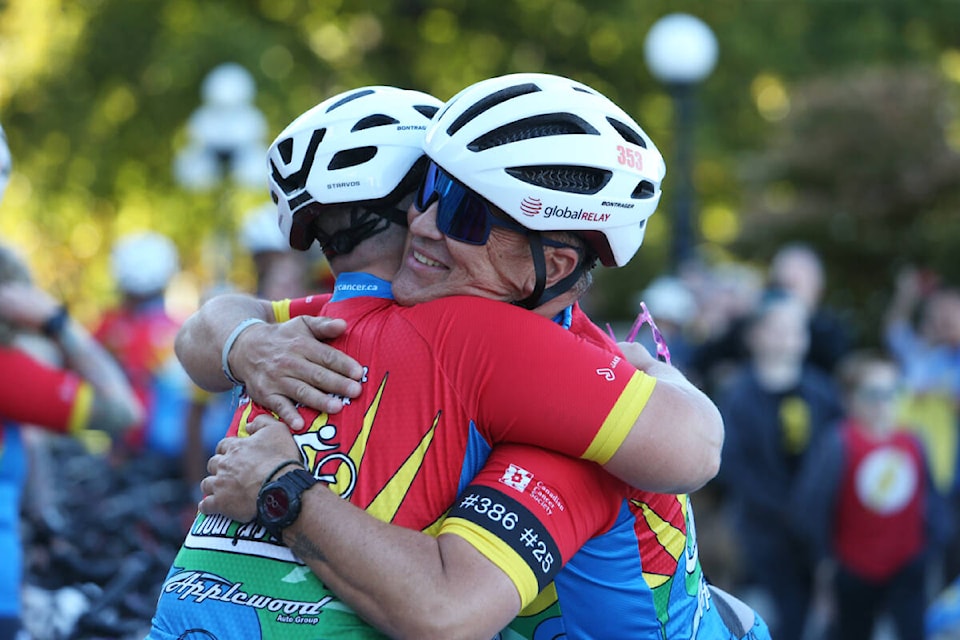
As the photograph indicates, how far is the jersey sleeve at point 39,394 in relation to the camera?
15.1 feet

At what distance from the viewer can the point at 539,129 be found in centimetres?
282

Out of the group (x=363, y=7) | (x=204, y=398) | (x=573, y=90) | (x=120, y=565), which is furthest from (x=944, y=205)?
(x=573, y=90)

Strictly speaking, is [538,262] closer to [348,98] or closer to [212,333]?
[348,98]

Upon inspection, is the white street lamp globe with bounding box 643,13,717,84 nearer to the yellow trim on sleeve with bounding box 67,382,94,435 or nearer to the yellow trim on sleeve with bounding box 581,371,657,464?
the yellow trim on sleeve with bounding box 67,382,94,435

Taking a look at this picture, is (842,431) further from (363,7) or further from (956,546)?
(363,7)

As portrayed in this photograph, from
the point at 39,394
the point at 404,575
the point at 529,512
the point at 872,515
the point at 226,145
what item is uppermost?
the point at 529,512

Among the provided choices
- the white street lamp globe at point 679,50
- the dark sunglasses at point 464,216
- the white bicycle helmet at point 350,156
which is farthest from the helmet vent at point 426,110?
the white street lamp globe at point 679,50

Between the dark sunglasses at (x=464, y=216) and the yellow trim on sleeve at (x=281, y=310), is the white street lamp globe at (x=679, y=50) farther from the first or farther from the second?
the dark sunglasses at (x=464, y=216)

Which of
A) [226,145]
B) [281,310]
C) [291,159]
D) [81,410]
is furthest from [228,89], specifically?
[291,159]

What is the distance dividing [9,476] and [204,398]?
13.1ft

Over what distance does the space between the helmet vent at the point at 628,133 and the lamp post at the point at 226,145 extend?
49.1 ft

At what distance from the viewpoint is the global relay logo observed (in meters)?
2.77

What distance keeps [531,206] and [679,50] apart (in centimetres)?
1134

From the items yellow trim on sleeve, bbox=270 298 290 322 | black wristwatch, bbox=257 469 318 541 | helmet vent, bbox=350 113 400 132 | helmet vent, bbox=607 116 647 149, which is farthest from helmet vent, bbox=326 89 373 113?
black wristwatch, bbox=257 469 318 541
